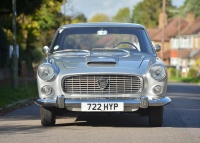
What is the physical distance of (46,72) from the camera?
35.1 feet

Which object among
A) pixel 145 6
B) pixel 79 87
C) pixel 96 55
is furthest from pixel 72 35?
pixel 145 6

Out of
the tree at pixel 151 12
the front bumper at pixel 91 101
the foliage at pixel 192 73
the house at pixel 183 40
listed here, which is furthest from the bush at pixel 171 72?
the front bumper at pixel 91 101

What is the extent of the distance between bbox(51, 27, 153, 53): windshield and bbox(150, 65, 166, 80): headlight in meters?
1.48

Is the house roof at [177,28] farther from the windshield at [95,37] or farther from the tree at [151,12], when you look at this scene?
the windshield at [95,37]

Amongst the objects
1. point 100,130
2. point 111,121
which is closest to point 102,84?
point 100,130

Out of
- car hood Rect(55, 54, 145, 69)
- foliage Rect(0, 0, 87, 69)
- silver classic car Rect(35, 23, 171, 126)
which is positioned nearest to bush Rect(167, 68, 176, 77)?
foliage Rect(0, 0, 87, 69)

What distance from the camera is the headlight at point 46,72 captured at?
1066 cm

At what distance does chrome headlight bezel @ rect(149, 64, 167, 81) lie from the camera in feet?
35.0

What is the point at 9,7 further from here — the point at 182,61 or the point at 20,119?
the point at 182,61

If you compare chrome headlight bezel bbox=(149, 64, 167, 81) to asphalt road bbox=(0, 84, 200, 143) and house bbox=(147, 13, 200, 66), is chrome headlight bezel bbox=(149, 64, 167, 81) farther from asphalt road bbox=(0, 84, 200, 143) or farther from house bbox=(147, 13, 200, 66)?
house bbox=(147, 13, 200, 66)

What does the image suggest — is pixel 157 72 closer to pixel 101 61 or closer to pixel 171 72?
pixel 101 61

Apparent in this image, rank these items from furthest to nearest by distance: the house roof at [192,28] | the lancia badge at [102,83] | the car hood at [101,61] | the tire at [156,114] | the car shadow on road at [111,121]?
the house roof at [192,28] → the car shadow on road at [111,121] → the tire at [156,114] → the car hood at [101,61] → the lancia badge at [102,83]

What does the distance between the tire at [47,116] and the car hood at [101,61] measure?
0.82 metres

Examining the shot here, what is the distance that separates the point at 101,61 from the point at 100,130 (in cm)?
116
